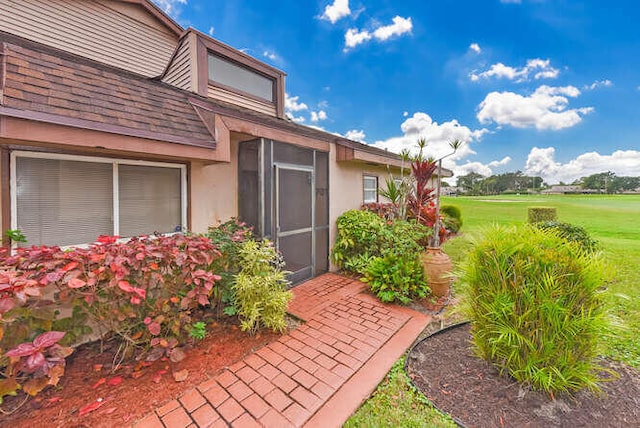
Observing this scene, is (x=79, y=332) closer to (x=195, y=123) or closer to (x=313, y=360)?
(x=313, y=360)

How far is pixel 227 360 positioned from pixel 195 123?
3197 millimetres

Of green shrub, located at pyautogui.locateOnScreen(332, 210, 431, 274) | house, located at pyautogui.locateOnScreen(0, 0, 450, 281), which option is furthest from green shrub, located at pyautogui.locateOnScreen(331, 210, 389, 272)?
house, located at pyautogui.locateOnScreen(0, 0, 450, 281)

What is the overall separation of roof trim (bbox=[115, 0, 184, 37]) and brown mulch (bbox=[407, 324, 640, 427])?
11.1 metres

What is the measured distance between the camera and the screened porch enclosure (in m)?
4.38

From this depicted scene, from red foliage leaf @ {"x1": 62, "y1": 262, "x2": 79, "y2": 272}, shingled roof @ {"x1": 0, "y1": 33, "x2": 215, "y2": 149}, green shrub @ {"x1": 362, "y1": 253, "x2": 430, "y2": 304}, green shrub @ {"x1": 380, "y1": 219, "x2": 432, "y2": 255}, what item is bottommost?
green shrub @ {"x1": 362, "y1": 253, "x2": 430, "y2": 304}

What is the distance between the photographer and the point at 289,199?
493 centimetres

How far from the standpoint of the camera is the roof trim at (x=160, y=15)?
751cm

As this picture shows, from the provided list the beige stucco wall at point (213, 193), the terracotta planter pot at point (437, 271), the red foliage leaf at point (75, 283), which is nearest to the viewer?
the red foliage leaf at point (75, 283)

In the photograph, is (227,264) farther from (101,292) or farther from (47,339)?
(47,339)

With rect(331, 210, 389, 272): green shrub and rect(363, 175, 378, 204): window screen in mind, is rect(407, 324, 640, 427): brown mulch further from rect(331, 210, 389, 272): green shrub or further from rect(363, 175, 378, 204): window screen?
rect(363, 175, 378, 204): window screen

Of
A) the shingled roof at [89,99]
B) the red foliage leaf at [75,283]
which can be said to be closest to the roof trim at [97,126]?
the shingled roof at [89,99]

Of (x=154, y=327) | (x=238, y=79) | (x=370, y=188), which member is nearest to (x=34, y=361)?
(x=154, y=327)

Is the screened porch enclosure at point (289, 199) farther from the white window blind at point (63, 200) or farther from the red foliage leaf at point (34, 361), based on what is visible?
the red foliage leaf at point (34, 361)

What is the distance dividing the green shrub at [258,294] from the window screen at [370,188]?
494 cm
